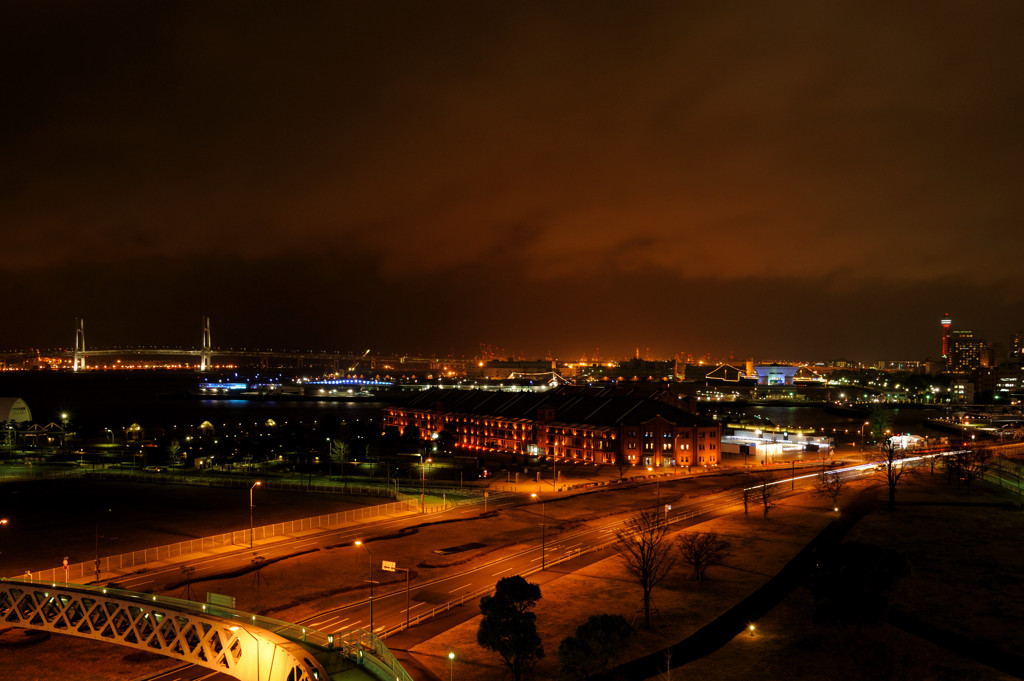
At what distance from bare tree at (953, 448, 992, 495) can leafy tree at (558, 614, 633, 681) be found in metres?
20.1

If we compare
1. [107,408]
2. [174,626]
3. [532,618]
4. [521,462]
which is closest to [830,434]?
[521,462]

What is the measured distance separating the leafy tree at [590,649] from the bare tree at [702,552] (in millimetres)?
5432

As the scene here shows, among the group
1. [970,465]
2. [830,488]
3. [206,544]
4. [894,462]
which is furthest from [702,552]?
[894,462]

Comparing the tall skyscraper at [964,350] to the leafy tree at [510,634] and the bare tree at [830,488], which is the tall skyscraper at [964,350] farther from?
the leafy tree at [510,634]

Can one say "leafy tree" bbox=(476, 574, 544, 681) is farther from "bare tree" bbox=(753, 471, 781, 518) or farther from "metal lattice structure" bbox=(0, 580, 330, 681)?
"bare tree" bbox=(753, 471, 781, 518)

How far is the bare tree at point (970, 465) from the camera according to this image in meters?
25.2

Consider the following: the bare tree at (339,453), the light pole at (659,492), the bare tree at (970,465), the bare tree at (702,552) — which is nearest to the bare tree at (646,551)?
the light pole at (659,492)

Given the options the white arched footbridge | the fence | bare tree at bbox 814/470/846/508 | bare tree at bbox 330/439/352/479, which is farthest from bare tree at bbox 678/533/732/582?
bare tree at bbox 330/439/352/479

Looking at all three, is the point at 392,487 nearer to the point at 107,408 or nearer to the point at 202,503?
the point at 202,503

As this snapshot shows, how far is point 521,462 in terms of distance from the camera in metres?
32.7

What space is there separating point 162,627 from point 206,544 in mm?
7519

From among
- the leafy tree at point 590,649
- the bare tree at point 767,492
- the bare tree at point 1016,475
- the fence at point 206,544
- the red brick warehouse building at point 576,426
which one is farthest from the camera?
the red brick warehouse building at point 576,426

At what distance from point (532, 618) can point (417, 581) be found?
4.85 metres

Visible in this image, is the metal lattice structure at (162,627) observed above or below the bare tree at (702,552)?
above
